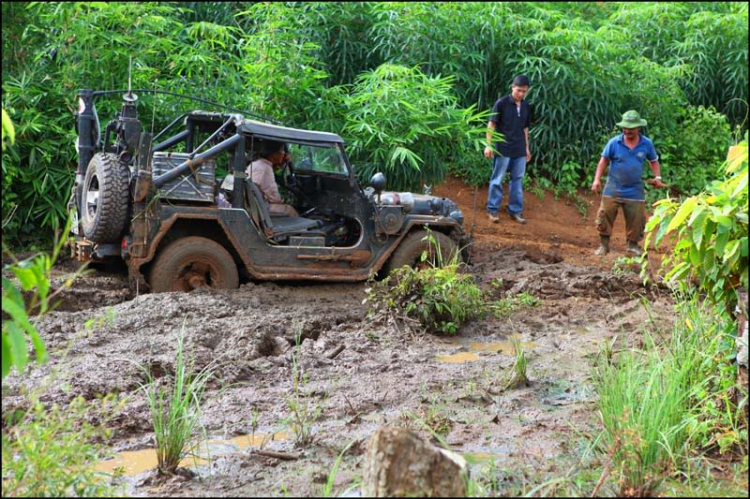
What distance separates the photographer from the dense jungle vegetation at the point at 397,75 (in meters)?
9.57

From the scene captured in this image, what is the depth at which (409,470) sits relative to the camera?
3.31 metres

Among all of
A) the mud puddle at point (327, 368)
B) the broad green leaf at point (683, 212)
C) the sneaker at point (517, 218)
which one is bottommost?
the mud puddle at point (327, 368)

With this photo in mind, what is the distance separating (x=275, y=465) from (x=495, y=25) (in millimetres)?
9972

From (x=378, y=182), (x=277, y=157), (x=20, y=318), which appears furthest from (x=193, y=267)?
(x=20, y=318)

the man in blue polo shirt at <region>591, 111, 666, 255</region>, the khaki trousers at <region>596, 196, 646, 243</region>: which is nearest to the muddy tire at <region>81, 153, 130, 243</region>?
the man in blue polo shirt at <region>591, 111, 666, 255</region>

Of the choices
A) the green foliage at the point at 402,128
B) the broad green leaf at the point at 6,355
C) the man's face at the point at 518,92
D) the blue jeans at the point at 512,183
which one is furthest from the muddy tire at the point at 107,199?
the blue jeans at the point at 512,183

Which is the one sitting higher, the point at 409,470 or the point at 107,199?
the point at 107,199

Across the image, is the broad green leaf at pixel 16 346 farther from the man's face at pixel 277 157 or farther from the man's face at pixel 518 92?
the man's face at pixel 518 92

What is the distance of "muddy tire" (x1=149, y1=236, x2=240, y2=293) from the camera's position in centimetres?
755

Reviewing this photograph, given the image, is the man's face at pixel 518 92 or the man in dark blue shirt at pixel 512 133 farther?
the man in dark blue shirt at pixel 512 133

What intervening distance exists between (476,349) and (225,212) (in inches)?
93.2

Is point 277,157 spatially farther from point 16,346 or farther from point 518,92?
point 16,346

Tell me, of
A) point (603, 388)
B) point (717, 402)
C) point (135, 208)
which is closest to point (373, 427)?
point (603, 388)

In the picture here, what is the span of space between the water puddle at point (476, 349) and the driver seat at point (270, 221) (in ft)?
6.28
